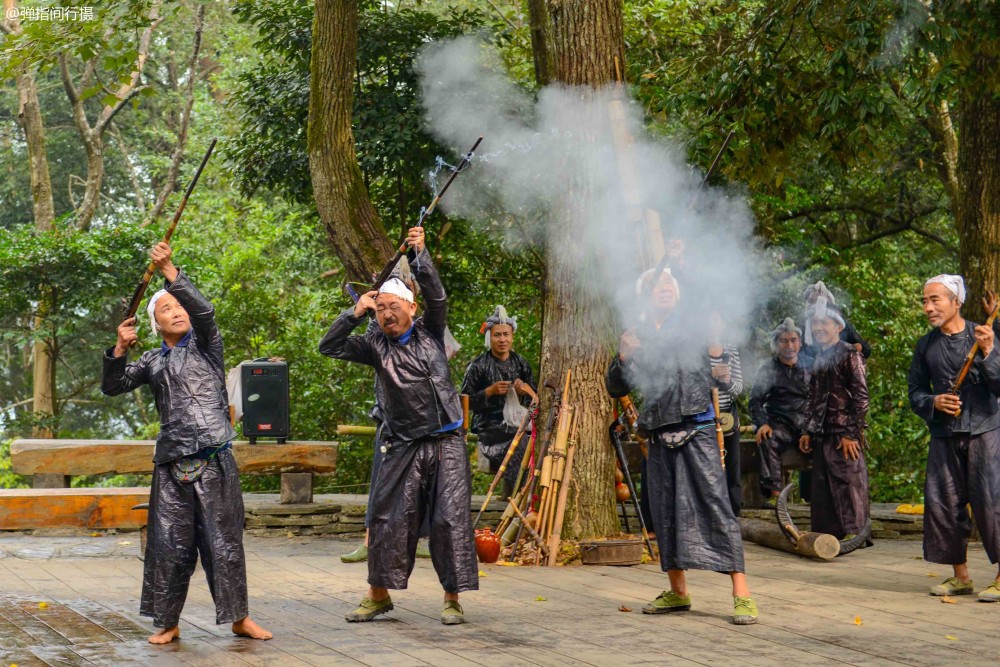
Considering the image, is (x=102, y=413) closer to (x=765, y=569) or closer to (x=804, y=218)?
(x=804, y=218)

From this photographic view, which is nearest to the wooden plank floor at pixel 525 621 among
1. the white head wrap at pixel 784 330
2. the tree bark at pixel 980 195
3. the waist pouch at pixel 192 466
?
the waist pouch at pixel 192 466

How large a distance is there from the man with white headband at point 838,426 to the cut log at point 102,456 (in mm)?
4223

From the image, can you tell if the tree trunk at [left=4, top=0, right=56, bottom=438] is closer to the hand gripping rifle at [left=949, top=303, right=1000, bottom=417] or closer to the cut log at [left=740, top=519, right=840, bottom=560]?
the cut log at [left=740, top=519, right=840, bottom=560]

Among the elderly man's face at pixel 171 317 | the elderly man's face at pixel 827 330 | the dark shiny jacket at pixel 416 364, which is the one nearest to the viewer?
the elderly man's face at pixel 171 317

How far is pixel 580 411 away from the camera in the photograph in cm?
847

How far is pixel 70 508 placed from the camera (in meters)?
9.50

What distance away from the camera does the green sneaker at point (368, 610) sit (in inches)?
239

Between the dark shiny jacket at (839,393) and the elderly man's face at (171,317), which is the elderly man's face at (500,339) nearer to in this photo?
the dark shiny jacket at (839,393)

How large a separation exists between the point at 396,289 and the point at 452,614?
5.46 ft

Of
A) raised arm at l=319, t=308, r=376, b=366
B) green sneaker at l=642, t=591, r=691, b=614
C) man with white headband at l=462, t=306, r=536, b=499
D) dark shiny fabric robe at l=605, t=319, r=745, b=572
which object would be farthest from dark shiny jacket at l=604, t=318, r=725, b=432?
man with white headband at l=462, t=306, r=536, b=499

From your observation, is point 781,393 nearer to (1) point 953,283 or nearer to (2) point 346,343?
(1) point 953,283

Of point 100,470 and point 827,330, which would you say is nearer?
point 827,330

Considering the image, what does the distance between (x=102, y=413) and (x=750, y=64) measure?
65.2 feet

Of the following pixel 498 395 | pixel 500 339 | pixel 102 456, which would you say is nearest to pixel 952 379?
pixel 498 395
